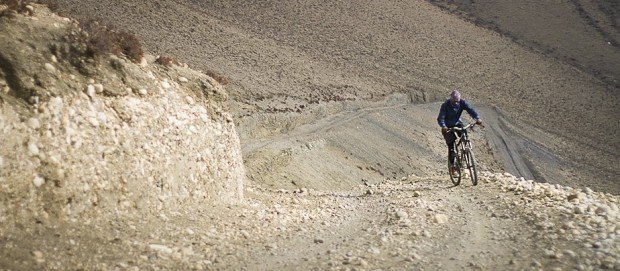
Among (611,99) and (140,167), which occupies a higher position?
(140,167)

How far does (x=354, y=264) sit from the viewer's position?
21.9ft

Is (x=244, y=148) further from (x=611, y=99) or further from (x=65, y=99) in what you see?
(x=611, y=99)

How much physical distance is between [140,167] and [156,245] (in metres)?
1.70

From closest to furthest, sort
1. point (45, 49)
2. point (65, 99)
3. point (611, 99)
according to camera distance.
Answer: point (65, 99) → point (45, 49) → point (611, 99)

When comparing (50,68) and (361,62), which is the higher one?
(50,68)

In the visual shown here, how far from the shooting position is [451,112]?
12.9 m

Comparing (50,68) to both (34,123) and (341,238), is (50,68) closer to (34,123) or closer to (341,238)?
(34,123)

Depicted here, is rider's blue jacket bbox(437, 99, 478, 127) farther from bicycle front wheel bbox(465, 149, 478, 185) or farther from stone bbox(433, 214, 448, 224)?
stone bbox(433, 214, 448, 224)

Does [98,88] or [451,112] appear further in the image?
[451,112]

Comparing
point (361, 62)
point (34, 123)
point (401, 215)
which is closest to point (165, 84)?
point (34, 123)

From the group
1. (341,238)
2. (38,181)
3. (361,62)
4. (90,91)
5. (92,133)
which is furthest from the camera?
(361,62)

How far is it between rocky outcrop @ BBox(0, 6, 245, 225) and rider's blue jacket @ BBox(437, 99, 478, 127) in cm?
587

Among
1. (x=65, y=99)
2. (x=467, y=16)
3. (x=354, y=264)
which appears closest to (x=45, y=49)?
(x=65, y=99)

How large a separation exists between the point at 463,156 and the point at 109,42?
8.67 meters
